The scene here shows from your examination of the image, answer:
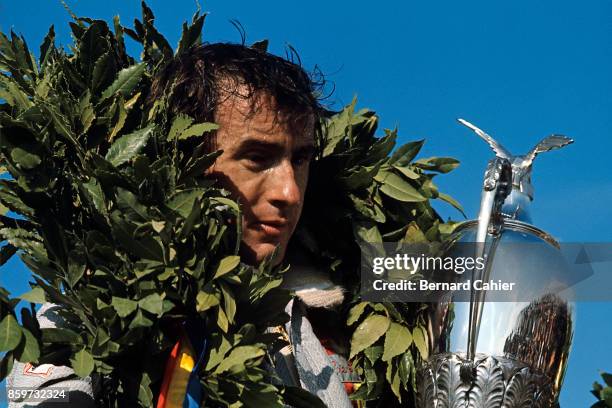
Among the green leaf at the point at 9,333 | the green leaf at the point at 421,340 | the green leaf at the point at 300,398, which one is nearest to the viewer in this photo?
the green leaf at the point at 9,333

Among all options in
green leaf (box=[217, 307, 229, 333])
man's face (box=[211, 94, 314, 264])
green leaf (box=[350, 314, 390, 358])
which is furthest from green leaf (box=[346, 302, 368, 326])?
green leaf (box=[217, 307, 229, 333])

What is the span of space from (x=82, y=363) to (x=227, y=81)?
1335 mm

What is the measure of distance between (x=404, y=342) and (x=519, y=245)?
1.78 ft

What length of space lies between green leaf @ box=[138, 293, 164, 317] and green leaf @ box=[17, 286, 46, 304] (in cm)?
29

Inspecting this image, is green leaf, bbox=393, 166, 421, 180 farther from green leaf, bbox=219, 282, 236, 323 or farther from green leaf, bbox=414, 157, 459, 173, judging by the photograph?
green leaf, bbox=219, 282, 236, 323

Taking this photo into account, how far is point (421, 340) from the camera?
167 inches

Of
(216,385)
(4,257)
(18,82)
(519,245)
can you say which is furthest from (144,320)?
(519,245)

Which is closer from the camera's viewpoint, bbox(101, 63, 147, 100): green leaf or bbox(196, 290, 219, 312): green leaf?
bbox(196, 290, 219, 312): green leaf

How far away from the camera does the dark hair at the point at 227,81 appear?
14.2ft

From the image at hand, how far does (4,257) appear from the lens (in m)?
3.79

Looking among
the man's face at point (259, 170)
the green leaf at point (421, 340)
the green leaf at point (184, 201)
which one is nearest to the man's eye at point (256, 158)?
the man's face at point (259, 170)

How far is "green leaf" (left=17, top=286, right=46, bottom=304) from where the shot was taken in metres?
3.54

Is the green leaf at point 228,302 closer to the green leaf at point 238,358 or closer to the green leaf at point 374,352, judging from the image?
the green leaf at point 238,358

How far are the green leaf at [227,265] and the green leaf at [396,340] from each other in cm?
82
